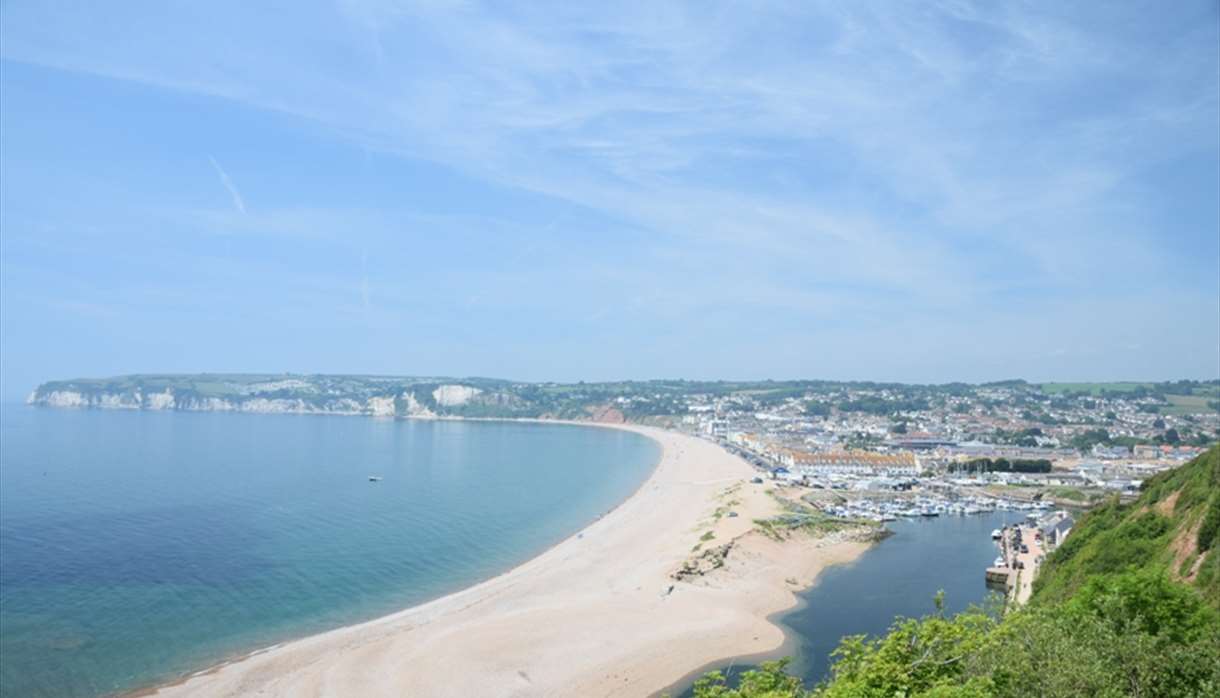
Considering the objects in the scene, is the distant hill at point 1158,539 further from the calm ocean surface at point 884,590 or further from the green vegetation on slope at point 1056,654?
the calm ocean surface at point 884,590

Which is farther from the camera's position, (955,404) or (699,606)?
(955,404)

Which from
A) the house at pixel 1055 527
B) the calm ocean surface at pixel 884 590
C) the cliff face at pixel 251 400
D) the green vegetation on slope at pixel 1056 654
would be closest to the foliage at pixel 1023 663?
the green vegetation on slope at pixel 1056 654

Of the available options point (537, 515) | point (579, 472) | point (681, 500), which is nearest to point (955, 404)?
point (579, 472)

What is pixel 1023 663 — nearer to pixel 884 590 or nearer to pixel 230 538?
pixel 884 590

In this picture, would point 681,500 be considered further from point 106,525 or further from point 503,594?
point 106,525

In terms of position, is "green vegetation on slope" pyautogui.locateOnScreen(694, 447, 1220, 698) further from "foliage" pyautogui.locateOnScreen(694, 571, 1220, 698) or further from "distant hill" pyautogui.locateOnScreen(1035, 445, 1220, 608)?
"distant hill" pyautogui.locateOnScreen(1035, 445, 1220, 608)

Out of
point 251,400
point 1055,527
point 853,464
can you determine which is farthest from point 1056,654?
point 251,400
